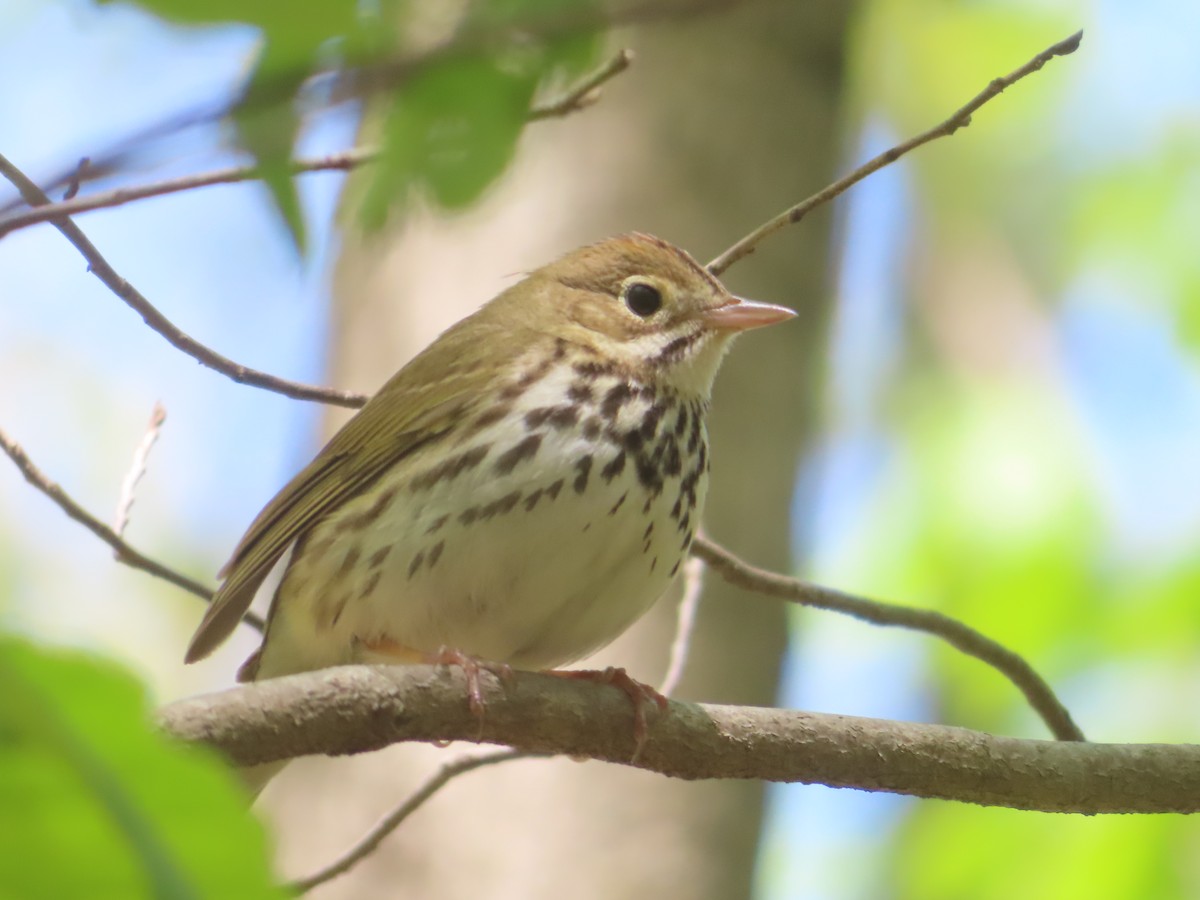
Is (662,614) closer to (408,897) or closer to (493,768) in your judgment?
(493,768)

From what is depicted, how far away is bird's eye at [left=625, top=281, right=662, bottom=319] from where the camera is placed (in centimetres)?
418

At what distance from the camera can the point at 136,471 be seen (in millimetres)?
3727

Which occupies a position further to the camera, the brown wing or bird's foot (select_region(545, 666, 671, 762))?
the brown wing

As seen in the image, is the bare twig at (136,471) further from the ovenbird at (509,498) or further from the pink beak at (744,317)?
the pink beak at (744,317)

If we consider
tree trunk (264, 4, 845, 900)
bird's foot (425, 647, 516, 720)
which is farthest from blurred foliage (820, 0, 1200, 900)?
bird's foot (425, 647, 516, 720)

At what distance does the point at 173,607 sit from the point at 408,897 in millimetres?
6558

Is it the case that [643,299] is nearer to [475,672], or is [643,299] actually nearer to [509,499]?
[509,499]

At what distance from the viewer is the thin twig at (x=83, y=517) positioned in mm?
3227

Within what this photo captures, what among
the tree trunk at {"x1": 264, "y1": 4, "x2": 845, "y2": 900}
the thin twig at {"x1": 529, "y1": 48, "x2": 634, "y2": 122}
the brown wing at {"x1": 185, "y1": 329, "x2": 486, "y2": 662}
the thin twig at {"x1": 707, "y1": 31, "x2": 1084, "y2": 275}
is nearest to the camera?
the thin twig at {"x1": 529, "y1": 48, "x2": 634, "y2": 122}

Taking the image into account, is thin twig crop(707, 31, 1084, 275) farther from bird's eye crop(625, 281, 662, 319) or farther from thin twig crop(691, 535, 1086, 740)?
bird's eye crop(625, 281, 662, 319)

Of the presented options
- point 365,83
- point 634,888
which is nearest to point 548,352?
point 634,888

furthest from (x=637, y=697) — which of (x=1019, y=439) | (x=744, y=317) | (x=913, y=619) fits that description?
(x=1019, y=439)

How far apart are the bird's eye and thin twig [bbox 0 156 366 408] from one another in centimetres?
94

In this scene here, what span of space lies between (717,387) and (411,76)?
11.2 ft
